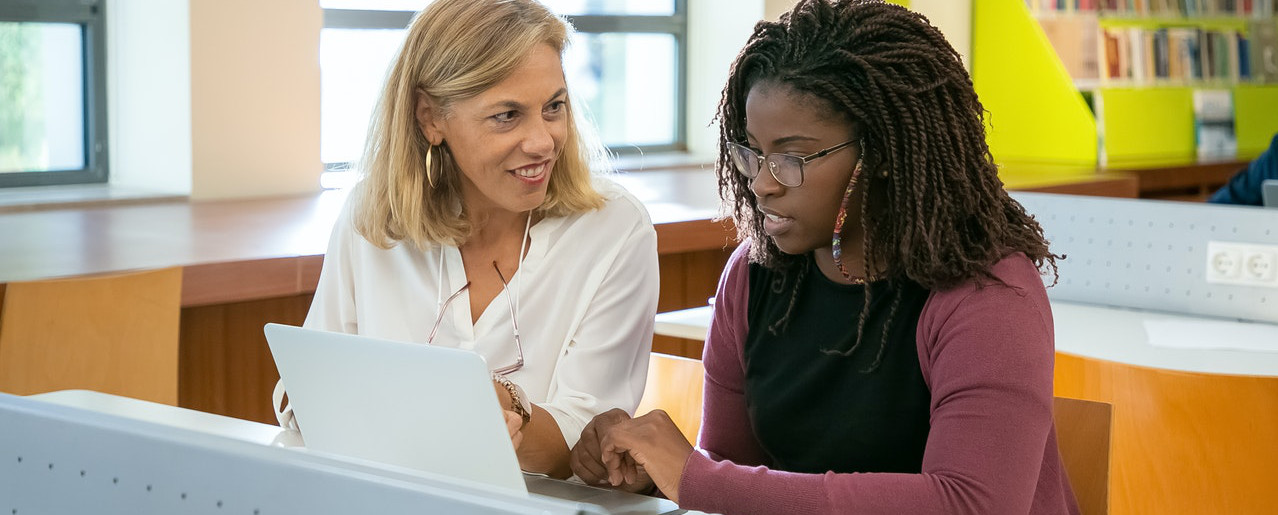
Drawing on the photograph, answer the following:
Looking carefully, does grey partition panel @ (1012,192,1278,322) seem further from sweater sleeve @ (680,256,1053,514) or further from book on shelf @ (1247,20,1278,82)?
book on shelf @ (1247,20,1278,82)

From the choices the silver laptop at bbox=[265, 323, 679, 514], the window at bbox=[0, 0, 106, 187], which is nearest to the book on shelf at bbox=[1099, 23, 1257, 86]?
the window at bbox=[0, 0, 106, 187]

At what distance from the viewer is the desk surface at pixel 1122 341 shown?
6.72ft

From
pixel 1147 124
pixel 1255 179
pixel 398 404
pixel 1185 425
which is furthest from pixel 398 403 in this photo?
Answer: pixel 1147 124

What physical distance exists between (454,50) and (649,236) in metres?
0.34

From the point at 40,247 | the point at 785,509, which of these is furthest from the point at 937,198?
the point at 40,247

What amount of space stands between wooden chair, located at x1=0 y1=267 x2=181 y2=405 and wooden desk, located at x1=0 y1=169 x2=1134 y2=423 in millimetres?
136

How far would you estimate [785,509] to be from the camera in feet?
3.67

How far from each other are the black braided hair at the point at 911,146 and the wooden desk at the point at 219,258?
1.14 meters

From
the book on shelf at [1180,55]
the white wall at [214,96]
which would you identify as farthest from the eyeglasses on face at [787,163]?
the book on shelf at [1180,55]

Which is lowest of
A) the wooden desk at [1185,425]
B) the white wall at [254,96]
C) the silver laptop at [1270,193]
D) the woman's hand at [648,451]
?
the wooden desk at [1185,425]

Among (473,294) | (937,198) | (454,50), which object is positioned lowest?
(473,294)

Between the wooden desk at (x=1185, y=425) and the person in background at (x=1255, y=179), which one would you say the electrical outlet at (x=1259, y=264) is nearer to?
the wooden desk at (x=1185, y=425)

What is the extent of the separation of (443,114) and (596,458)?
1.90 feet

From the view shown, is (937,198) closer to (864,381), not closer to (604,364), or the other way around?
(864,381)
